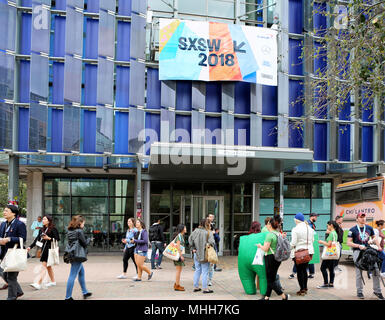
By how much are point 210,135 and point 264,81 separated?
3.22m

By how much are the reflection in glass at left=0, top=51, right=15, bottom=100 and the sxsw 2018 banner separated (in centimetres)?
576

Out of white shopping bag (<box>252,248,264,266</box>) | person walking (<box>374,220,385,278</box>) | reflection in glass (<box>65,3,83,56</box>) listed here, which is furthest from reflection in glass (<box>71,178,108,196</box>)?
white shopping bag (<box>252,248,264,266</box>)

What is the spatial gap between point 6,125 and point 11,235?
9.96m

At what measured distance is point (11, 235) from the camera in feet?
27.6

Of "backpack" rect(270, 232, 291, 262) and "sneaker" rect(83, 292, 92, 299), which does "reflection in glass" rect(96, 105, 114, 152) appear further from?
"backpack" rect(270, 232, 291, 262)

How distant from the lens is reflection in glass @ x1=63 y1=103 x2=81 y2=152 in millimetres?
17688

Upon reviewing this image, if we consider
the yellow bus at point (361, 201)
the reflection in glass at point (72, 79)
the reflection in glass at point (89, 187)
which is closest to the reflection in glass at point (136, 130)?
the reflection in glass at point (72, 79)

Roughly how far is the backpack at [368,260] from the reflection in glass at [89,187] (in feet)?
48.7

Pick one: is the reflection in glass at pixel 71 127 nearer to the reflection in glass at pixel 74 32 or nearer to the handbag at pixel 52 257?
the reflection in glass at pixel 74 32

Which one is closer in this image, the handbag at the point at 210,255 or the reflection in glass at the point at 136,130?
the handbag at the point at 210,255

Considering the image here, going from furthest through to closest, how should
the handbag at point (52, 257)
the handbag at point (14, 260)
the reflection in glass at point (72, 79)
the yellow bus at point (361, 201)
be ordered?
the reflection in glass at point (72, 79) < the yellow bus at point (361, 201) < the handbag at point (52, 257) < the handbag at point (14, 260)

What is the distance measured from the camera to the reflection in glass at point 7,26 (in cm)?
1723

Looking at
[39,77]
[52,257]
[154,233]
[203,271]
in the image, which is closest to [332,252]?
[203,271]

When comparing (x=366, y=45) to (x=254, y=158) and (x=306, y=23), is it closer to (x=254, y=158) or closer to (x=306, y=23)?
(x=254, y=158)
